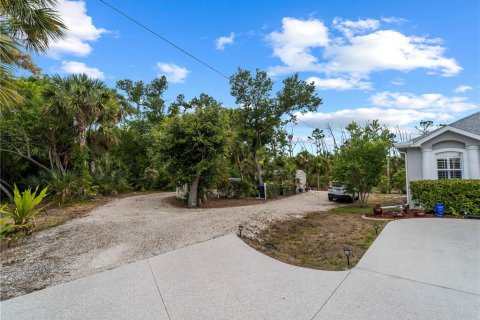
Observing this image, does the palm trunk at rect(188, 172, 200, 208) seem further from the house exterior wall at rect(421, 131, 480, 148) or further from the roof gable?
the house exterior wall at rect(421, 131, 480, 148)

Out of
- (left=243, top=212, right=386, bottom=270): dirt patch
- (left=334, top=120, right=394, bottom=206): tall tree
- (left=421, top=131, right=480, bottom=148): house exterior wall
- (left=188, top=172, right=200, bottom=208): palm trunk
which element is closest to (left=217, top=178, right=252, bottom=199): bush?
(left=188, top=172, right=200, bottom=208): palm trunk

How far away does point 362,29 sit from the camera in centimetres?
1196

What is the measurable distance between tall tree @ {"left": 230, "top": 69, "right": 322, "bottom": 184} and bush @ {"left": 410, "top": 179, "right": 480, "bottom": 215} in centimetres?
1219

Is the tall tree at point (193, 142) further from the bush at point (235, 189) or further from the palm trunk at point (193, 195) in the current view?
the bush at point (235, 189)

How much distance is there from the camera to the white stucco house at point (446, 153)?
417 inches

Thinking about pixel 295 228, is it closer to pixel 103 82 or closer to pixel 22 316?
pixel 22 316

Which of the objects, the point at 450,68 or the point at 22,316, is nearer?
the point at 22,316

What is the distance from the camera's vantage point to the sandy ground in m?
4.37

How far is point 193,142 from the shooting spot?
12.4m

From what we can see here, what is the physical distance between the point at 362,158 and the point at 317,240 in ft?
25.5

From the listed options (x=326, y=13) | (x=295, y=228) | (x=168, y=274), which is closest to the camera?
(x=168, y=274)

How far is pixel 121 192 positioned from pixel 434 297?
19.2 m

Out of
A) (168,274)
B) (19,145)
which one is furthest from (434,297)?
(19,145)

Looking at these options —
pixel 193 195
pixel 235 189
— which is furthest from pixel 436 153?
pixel 235 189
